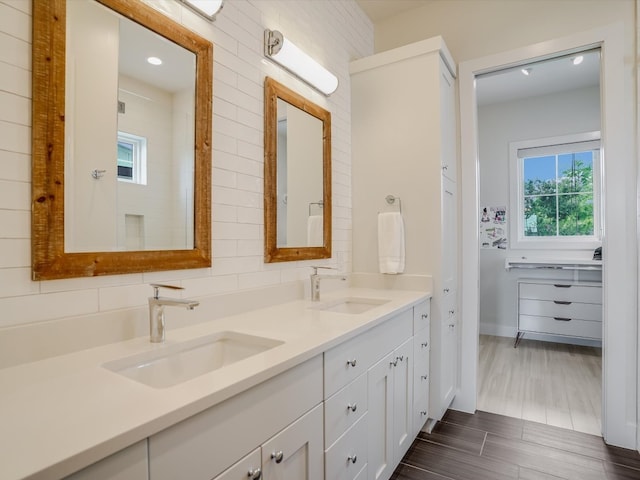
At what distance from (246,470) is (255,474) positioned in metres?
0.03

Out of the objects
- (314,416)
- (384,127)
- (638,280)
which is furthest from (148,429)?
(638,280)

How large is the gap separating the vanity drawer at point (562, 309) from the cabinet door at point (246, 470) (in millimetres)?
3771

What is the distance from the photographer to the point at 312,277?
6.27 ft

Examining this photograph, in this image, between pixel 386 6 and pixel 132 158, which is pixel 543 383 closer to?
pixel 386 6

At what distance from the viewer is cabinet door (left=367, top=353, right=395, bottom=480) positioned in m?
1.47

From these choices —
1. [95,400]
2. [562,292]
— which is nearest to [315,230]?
[95,400]

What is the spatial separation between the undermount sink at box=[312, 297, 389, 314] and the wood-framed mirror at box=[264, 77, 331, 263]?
0.96ft

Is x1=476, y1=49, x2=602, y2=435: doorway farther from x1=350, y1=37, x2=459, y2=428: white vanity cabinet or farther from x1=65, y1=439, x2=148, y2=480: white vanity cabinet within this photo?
x1=65, y1=439, x2=148, y2=480: white vanity cabinet

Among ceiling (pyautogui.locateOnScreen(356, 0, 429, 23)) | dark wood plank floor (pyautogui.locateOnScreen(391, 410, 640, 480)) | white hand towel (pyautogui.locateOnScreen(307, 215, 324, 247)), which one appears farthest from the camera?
ceiling (pyautogui.locateOnScreen(356, 0, 429, 23))

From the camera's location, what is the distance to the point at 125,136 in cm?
115

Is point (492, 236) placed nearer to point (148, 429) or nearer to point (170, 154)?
point (170, 154)

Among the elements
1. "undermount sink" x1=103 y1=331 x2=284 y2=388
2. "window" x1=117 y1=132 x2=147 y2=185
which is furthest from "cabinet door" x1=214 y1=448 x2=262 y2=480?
"window" x1=117 y1=132 x2=147 y2=185

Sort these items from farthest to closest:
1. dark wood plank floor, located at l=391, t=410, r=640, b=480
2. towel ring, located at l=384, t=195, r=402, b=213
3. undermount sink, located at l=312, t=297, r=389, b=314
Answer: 1. towel ring, located at l=384, t=195, r=402, b=213
2. undermount sink, located at l=312, t=297, r=389, b=314
3. dark wood plank floor, located at l=391, t=410, r=640, b=480

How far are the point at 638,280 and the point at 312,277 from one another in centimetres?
178
